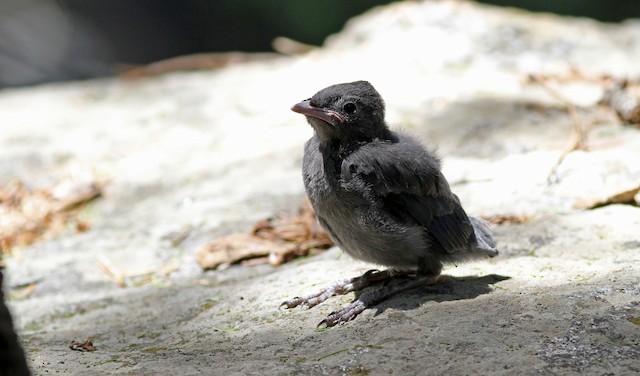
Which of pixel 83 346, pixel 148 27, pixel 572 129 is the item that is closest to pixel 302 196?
pixel 572 129

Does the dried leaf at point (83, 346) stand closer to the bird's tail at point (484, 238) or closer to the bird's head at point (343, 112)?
the bird's head at point (343, 112)

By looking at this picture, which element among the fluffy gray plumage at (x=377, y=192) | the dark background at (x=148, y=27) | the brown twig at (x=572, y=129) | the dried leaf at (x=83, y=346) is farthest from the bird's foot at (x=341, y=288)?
the dark background at (x=148, y=27)

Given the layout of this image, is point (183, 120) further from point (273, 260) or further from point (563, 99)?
point (563, 99)

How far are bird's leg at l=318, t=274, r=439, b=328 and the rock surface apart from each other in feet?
0.17

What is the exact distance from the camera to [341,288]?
11.6ft

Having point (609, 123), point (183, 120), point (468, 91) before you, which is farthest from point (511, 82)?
point (183, 120)

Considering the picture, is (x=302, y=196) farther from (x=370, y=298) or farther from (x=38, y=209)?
(x=38, y=209)

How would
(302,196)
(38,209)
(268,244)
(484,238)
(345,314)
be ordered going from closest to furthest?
(345,314) < (484,238) < (268,244) < (302,196) < (38,209)

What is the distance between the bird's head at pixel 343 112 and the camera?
3504 millimetres

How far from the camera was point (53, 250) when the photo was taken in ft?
16.3

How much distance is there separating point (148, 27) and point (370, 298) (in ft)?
38.0

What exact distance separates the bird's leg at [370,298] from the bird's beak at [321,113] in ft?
2.58

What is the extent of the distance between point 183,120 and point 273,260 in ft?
8.64

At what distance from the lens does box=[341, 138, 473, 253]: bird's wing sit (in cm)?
342
